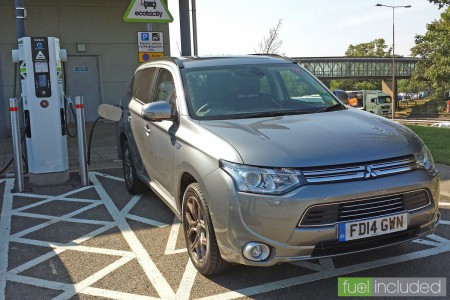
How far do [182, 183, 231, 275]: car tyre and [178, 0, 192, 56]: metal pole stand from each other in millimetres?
6710

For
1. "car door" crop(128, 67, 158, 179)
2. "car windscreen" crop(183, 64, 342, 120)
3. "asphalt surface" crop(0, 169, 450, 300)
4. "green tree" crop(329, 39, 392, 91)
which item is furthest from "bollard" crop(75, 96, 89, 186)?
"green tree" crop(329, 39, 392, 91)

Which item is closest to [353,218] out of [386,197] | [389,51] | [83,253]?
[386,197]

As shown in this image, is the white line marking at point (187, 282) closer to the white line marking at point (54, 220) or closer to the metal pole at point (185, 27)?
the white line marking at point (54, 220)

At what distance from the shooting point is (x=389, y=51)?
94500mm

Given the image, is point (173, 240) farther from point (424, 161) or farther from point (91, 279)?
point (424, 161)

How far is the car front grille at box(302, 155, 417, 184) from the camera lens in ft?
9.59

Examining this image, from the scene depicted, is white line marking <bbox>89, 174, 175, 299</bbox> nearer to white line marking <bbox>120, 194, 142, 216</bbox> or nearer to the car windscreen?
white line marking <bbox>120, 194, 142, 216</bbox>

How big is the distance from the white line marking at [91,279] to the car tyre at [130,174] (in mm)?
1957

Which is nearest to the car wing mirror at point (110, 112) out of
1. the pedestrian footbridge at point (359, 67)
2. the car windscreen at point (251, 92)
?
the car windscreen at point (251, 92)

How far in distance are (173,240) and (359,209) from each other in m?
2.05

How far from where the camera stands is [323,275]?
3512 millimetres

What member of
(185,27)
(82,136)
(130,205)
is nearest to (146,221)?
(130,205)

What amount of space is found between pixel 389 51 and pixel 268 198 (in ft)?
328

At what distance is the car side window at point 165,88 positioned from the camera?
431 centimetres
